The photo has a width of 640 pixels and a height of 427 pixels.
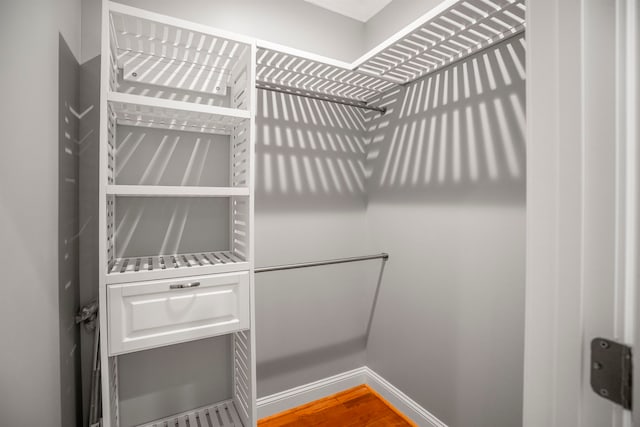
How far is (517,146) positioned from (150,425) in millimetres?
2033

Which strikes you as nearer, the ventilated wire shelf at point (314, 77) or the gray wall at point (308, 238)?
the ventilated wire shelf at point (314, 77)

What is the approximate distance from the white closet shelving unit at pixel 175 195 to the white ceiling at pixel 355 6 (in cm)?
80

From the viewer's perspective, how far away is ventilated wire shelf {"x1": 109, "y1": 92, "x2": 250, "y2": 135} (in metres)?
1.06

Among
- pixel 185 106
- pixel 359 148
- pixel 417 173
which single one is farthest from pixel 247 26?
pixel 417 173

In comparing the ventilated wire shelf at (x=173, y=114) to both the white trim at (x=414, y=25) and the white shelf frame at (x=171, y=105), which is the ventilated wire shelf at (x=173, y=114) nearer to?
the white shelf frame at (x=171, y=105)

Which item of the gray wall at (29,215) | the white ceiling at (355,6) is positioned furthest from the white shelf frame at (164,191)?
the white ceiling at (355,6)

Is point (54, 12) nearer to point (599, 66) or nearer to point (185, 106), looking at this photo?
point (185, 106)

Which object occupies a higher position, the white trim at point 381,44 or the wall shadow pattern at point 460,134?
the white trim at point 381,44

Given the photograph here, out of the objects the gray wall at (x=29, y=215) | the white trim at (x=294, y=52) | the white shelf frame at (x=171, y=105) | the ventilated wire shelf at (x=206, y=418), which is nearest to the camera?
the gray wall at (x=29, y=215)

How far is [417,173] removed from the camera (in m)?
1.64

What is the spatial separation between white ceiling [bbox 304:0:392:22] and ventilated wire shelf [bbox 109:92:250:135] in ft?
3.37

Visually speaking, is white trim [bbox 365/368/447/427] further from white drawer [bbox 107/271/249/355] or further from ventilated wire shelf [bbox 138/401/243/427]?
white drawer [bbox 107/271/249/355]

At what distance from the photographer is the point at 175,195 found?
1198 mm

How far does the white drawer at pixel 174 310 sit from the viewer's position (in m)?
1.02
